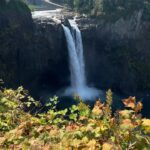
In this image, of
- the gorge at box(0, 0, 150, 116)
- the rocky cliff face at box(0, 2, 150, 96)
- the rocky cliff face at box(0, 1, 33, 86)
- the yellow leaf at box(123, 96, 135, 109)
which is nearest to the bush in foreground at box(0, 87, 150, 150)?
the yellow leaf at box(123, 96, 135, 109)

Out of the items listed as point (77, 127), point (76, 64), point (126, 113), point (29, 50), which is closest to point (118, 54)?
point (76, 64)

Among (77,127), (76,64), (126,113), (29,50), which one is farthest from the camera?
(76,64)

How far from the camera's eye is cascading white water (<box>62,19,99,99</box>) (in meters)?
45.0

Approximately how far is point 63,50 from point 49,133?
40.8 meters

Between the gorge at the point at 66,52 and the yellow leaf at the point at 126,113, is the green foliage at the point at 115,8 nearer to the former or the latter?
the gorge at the point at 66,52

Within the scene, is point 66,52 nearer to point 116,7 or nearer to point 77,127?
point 116,7

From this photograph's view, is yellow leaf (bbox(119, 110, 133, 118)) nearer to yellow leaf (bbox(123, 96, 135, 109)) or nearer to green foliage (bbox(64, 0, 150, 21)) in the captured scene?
yellow leaf (bbox(123, 96, 135, 109))

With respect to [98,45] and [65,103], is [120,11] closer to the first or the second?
[98,45]

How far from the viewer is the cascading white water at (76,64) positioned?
45000mm

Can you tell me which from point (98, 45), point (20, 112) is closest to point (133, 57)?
point (98, 45)

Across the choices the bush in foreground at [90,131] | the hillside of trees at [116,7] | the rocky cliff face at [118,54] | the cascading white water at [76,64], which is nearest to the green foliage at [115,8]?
the hillside of trees at [116,7]

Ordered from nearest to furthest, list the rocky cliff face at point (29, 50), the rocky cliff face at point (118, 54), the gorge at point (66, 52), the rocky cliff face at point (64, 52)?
the rocky cliff face at point (29, 50) → the rocky cliff face at point (64, 52) → the gorge at point (66, 52) → the rocky cliff face at point (118, 54)

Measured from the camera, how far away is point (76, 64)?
47.2 metres

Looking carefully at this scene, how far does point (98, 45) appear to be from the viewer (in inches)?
1911
